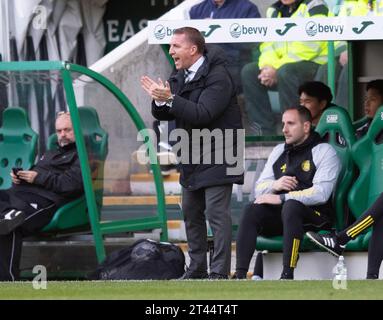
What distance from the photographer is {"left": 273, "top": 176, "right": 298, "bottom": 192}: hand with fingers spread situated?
12.2 m

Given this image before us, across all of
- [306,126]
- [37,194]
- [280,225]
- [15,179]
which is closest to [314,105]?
[306,126]

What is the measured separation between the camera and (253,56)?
13.8 m

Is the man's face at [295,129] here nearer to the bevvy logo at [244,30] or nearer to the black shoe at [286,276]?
the bevvy logo at [244,30]

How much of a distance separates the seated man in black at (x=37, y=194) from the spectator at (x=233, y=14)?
157 centimetres

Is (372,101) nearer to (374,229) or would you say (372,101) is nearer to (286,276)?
(374,229)

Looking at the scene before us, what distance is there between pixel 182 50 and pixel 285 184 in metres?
1.36

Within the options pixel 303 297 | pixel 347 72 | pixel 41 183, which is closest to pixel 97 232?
pixel 41 183

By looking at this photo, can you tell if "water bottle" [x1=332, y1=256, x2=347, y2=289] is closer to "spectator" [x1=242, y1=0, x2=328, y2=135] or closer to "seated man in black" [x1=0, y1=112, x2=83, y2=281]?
"spectator" [x1=242, y1=0, x2=328, y2=135]

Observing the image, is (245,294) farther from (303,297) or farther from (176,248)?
(176,248)

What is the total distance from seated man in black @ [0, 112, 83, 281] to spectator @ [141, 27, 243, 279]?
171 cm

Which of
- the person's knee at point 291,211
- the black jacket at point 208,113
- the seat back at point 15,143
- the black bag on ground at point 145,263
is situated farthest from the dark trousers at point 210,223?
the seat back at point 15,143

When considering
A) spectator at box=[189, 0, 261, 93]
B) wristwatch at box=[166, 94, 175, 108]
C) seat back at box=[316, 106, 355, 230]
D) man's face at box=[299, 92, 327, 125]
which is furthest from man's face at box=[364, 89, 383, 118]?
wristwatch at box=[166, 94, 175, 108]

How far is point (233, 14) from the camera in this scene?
14.1 meters

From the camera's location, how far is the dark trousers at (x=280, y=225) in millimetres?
11836
